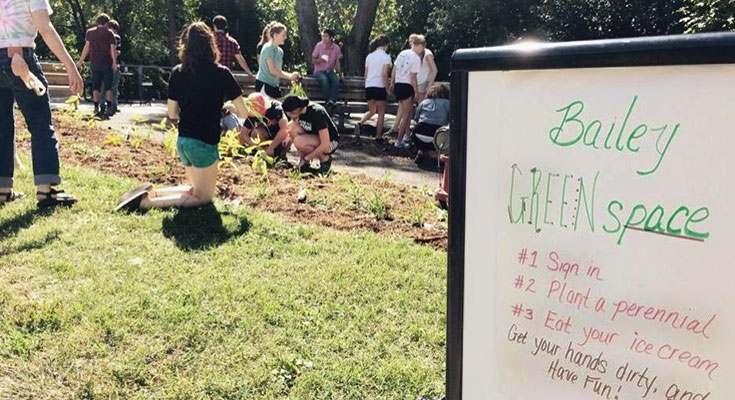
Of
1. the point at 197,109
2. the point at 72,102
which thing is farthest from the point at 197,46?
the point at 72,102

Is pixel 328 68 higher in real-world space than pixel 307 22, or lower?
lower

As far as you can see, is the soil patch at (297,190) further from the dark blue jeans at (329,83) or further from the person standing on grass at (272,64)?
the dark blue jeans at (329,83)

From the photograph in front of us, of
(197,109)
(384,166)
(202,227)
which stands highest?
(197,109)

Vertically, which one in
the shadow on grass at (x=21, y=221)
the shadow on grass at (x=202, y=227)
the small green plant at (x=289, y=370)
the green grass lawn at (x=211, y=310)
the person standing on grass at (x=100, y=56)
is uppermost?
the person standing on grass at (x=100, y=56)

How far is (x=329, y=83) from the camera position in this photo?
37.8 ft

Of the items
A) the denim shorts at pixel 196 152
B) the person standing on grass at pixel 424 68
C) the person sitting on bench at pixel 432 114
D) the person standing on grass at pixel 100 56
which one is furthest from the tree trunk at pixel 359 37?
the denim shorts at pixel 196 152

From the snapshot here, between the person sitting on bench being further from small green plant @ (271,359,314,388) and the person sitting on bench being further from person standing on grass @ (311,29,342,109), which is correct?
small green plant @ (271,359,314,388)

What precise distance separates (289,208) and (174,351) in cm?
250

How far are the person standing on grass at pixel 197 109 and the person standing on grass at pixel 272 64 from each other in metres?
3.21

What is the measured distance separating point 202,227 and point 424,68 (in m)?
6.33

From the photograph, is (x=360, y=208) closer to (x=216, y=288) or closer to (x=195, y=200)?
(x=195, y=200)

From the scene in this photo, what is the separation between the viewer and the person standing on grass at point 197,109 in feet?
16.3

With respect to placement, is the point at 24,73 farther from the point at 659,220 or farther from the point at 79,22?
the point at 79,22

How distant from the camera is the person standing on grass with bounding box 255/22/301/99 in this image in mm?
8438
